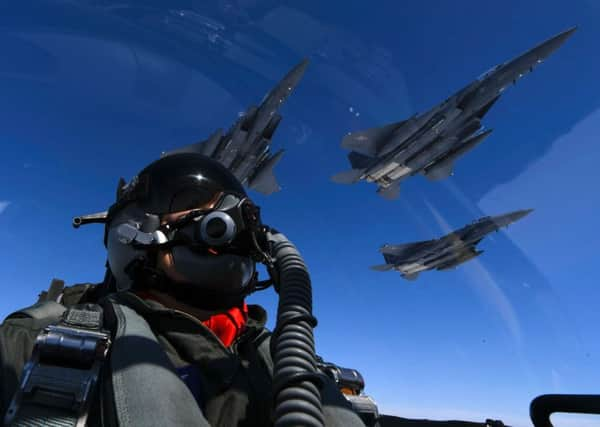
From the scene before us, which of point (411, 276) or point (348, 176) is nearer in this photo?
point (348, 176)

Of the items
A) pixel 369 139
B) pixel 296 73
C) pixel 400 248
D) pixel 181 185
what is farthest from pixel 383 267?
pixel 181 185

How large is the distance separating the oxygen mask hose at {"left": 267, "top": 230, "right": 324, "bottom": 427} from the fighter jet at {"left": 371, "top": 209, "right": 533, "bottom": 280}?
32.7 metres

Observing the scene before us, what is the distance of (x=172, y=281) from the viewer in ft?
6.95

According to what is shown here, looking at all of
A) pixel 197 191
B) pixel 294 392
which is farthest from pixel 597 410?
pixel 197 191

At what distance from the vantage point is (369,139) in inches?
1065

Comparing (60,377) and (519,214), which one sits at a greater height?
(519,214)

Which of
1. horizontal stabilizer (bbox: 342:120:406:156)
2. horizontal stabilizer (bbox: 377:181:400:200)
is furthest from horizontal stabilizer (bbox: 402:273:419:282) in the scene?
horizontal stabilizer (bbox: 342:120:406:156)

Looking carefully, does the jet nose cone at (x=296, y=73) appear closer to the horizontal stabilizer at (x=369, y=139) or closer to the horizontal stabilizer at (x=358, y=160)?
the horizontal stabilizer at (x=369, y=139)

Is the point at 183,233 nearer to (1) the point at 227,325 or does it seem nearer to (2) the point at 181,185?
(2) the point at 181,185

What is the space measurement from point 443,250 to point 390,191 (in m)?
7.42

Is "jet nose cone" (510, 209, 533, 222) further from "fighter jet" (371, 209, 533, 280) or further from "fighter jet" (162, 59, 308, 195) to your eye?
"fighter jet" (162, 59, 308, 195)

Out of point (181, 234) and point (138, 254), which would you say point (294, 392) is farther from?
point (138, 254)

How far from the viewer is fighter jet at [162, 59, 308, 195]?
965 inches

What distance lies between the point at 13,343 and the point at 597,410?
2.50 metres
